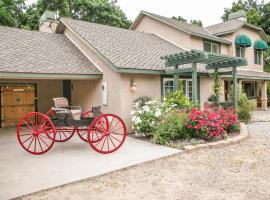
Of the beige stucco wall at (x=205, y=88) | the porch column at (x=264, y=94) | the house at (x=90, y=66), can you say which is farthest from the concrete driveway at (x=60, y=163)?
the porch column at (x=264, y=94)

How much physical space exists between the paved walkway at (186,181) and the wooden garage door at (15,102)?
9512 millimetres

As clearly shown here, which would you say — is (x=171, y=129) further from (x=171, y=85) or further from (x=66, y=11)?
(x=66, y=11)

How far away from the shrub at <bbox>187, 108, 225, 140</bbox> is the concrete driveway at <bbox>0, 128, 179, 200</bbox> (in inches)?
56.6

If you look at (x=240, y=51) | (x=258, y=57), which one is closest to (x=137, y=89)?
(x=240, y=51)

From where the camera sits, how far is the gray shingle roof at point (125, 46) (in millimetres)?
11164

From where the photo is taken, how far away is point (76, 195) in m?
4.69

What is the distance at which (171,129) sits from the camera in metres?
8.68

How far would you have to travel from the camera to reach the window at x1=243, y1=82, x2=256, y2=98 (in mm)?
21203

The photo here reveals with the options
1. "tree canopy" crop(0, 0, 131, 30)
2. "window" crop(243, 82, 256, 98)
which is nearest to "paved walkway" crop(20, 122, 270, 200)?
"window" crop(243, 82, 256, 98)

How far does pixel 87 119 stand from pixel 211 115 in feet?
14.2

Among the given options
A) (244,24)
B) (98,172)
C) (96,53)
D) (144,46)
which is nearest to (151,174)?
(98,172)

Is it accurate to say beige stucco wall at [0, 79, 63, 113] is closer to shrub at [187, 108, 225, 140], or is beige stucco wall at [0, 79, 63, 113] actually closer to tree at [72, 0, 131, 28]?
shrub at [187, 108, 225, 140]

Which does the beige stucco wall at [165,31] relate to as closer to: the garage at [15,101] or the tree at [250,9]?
the garage at [15,101]

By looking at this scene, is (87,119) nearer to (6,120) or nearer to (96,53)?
(96,53)
